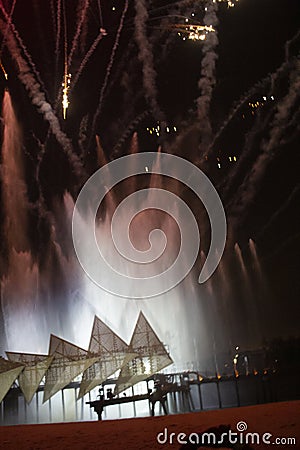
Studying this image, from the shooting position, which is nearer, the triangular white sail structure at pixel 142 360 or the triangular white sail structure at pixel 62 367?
the triangular white sail structure at pixel 62 367

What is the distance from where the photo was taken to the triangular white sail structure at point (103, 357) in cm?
2572

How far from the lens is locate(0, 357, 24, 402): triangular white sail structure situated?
2105 cm

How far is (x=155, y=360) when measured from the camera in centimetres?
2766

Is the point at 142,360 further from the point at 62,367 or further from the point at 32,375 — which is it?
the point at 32,375

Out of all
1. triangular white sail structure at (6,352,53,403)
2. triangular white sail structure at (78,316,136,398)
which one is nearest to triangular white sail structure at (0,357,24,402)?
triangular white sail structure at (6,352,53,403)

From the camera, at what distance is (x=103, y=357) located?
87.2ft

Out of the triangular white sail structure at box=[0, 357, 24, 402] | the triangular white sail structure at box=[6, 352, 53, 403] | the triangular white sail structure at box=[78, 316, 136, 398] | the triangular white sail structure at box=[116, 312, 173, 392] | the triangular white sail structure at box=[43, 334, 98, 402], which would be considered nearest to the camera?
the triangular white sail structure at box=[0, 357, 24, 402]

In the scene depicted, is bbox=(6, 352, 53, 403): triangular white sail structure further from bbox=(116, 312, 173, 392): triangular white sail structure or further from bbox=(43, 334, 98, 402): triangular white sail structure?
bbox=(116, 312, 173, 392): triangular white sail structure

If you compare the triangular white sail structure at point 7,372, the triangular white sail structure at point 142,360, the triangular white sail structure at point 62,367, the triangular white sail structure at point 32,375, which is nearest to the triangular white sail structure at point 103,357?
the triangular white sail structure at point 62,367

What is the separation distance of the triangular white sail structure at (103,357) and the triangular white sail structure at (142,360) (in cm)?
50

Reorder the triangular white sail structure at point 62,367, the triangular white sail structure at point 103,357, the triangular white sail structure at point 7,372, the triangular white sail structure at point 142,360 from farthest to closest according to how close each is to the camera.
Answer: the triangular white sail structure at point 142,360, the triangular white sail structure at point 103,357, the triangular white sail structure at point 62,367, the triangular white sail structure at point 7,372

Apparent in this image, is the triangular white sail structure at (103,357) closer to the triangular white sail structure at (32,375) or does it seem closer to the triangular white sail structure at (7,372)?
the triangular white sail structure at (32,375)

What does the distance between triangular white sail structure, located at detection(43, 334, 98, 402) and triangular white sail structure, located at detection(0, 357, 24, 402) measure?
2.78 m

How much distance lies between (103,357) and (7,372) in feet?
21.0
